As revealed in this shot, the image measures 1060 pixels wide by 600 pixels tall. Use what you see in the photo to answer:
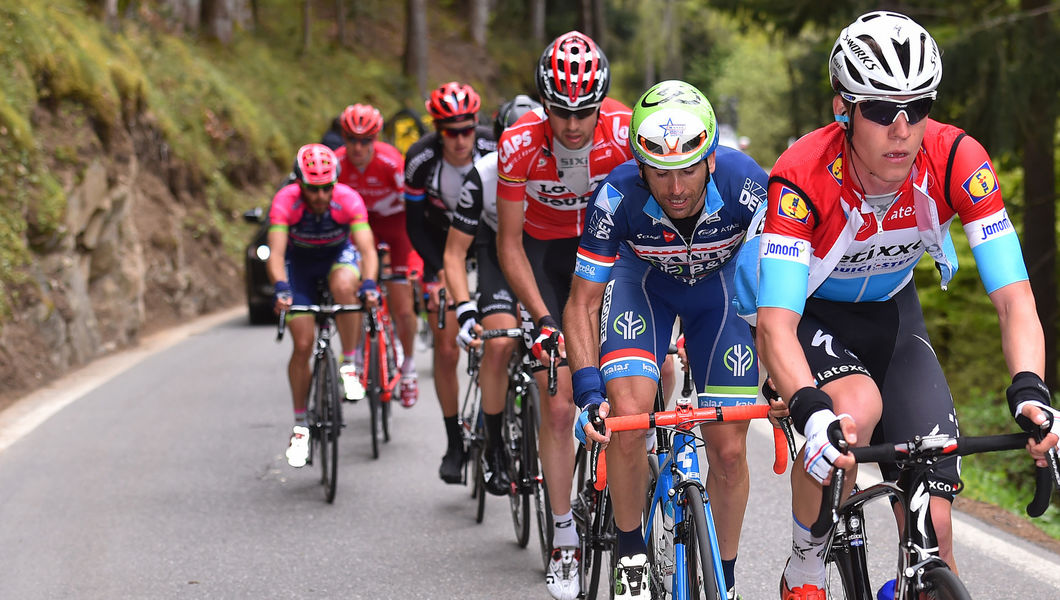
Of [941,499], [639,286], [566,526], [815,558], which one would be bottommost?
[566,526]

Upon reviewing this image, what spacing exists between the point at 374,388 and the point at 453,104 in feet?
7.48

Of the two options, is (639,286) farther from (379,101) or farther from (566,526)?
(379,101)

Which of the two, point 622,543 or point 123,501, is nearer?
point 622,543

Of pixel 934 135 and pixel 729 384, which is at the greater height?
pixel 934 135

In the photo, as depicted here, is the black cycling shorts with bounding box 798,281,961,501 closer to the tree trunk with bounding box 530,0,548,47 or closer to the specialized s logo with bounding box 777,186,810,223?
the specialized s logo with bounding box 777,186,810,223

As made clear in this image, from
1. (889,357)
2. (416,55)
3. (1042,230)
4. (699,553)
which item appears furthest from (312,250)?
(416,55)

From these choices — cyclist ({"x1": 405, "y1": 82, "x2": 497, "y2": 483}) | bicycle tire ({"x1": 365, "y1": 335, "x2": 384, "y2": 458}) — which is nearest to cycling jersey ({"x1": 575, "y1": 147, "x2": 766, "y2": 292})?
cyclist ({"x1": 405, "y1": 82, "x2": 497, "y2": 483})

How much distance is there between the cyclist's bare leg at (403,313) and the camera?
987 centimetres

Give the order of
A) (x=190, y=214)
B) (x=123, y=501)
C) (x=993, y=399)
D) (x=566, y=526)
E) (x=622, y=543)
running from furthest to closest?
1. (x=190, y=214)
2. (x=993, y=399)
3. (x=123, y=501)
4. (x=566, y=526)
5. (x=622, y=543)

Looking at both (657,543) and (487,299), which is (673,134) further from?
(487,299)

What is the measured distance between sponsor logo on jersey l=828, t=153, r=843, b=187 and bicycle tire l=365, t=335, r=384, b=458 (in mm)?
5530

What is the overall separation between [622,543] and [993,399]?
9.51 m

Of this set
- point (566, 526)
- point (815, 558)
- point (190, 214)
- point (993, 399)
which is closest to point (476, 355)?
point (566, 526)

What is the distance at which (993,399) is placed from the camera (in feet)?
41.2
